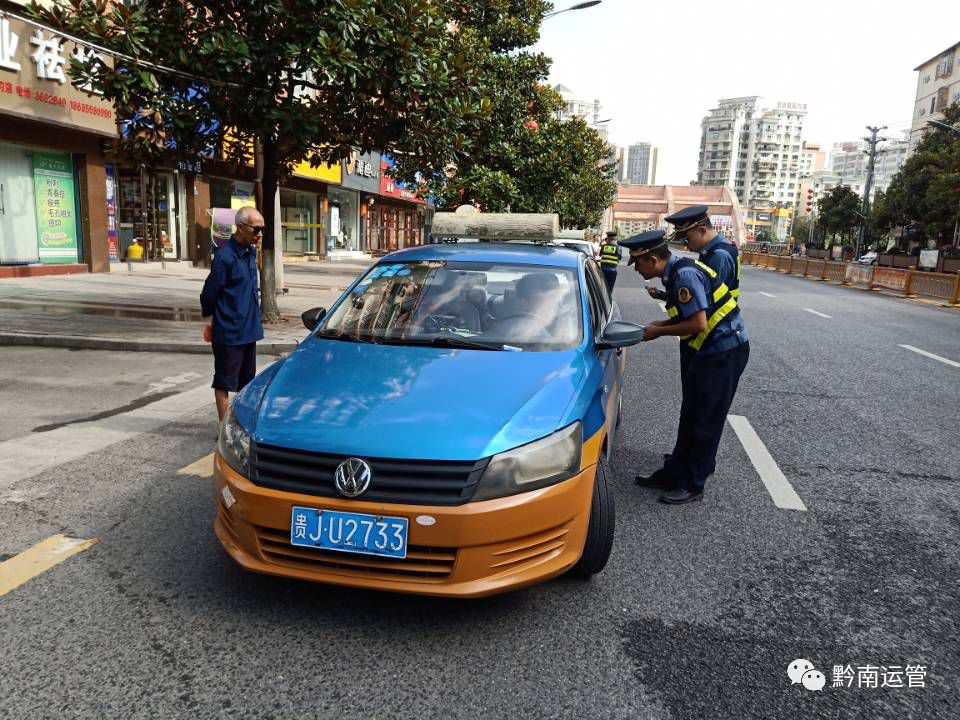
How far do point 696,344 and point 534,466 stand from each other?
1.99 metres

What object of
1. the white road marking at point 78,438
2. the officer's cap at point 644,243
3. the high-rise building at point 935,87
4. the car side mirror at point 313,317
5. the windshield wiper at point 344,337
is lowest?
the white road marking at point 78,438

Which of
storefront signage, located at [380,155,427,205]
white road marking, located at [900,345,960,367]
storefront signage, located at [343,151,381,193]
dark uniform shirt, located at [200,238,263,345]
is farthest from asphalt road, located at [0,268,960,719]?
storefront signage, located at [380,155,427,205]

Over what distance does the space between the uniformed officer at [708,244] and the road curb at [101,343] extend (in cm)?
573

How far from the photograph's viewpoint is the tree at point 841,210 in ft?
234

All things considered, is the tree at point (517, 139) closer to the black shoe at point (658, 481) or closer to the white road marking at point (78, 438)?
the white road marking at point (78, 438)

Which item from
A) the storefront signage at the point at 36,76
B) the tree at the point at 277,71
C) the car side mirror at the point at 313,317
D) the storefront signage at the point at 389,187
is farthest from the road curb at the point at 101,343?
the storefront signage at the point at 389,187

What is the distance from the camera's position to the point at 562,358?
3.48m

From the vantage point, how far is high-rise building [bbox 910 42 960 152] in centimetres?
7794

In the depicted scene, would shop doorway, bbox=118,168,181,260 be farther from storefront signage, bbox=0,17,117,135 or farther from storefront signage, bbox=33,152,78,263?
storefront signage, bbox=0,17,117,135

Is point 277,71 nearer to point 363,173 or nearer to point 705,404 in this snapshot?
point 705,404

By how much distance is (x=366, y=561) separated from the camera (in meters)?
2.66

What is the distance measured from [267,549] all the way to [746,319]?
12.9 metres

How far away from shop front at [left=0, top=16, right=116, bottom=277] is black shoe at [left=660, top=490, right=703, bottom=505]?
13661 millimetres

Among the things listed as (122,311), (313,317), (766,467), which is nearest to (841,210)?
(122,311)
